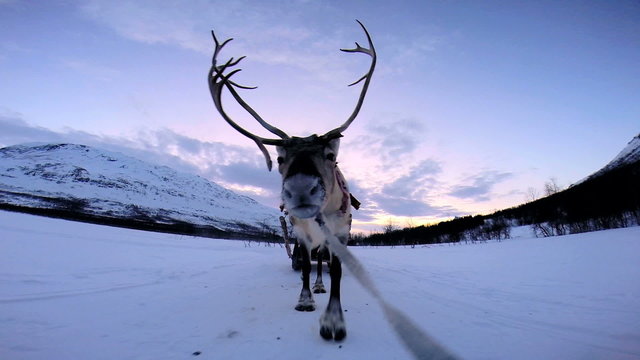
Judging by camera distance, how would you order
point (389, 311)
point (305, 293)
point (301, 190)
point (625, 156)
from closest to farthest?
point (389, 311), point (301, 190), point (305, 293), point (625, 156)

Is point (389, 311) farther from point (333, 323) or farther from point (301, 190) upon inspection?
point (333, 323)

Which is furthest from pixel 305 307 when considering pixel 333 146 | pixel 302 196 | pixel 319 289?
pixel 333 146

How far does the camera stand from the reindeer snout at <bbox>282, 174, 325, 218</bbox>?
295cm

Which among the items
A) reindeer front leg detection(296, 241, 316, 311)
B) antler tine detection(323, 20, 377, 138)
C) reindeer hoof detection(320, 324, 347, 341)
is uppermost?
antler tine detection(323, 20, 377, 138)

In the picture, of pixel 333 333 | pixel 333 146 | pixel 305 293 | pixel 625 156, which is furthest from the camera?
pixel 625 156

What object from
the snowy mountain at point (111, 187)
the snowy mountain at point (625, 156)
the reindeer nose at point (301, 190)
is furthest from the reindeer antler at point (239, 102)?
the snowy mountain at point (111, 187)

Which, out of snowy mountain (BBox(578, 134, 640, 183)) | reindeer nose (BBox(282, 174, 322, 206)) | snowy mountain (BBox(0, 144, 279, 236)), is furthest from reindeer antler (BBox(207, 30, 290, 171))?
snowy mountain (BBox(0, 144, 279, 236))

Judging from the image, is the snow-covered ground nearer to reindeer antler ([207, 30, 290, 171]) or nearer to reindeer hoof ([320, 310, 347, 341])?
reindeer hoof ([320, 310, 347, 341])

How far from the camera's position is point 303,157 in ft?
11.2

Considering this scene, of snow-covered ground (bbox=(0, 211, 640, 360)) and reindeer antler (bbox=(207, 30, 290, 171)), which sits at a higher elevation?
reindeer antler (bbox=(207, 30, 290, 171))

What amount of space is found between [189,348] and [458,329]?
312cm

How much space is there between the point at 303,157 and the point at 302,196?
0.63 m

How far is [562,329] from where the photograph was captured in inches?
143

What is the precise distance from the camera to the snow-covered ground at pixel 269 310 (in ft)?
9.78
